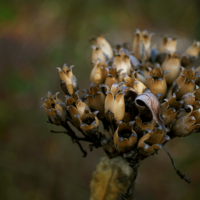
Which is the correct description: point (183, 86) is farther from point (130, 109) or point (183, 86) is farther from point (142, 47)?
point (142, 47)

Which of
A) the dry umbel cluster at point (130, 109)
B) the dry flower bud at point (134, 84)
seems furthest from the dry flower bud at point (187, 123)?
the dry flower bud at point (134, 84)

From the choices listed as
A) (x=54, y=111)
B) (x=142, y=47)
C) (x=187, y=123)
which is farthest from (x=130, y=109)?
(x=142, y=47)

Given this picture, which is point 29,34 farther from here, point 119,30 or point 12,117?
point 119,30

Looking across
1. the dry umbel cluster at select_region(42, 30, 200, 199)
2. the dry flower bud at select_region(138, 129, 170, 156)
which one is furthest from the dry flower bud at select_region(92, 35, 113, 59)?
the dry flower bud at select_region(138, 129, 170, 156)

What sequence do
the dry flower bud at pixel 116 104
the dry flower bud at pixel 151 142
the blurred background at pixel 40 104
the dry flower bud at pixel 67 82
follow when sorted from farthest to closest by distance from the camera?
the blurred background at pixel 40 104, the dry flower bud at pixel 67 82, the dry flower bud at pixel 116 104, the dry flower bud at pixel 151 142

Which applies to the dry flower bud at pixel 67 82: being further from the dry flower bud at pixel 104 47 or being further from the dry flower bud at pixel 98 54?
the dry flower bud at pixel 104 47

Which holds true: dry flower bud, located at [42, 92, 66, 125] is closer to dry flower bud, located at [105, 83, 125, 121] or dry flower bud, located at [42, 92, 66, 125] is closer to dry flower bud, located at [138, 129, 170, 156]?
dry flower bud, located at [105, 83, 125, 121]
